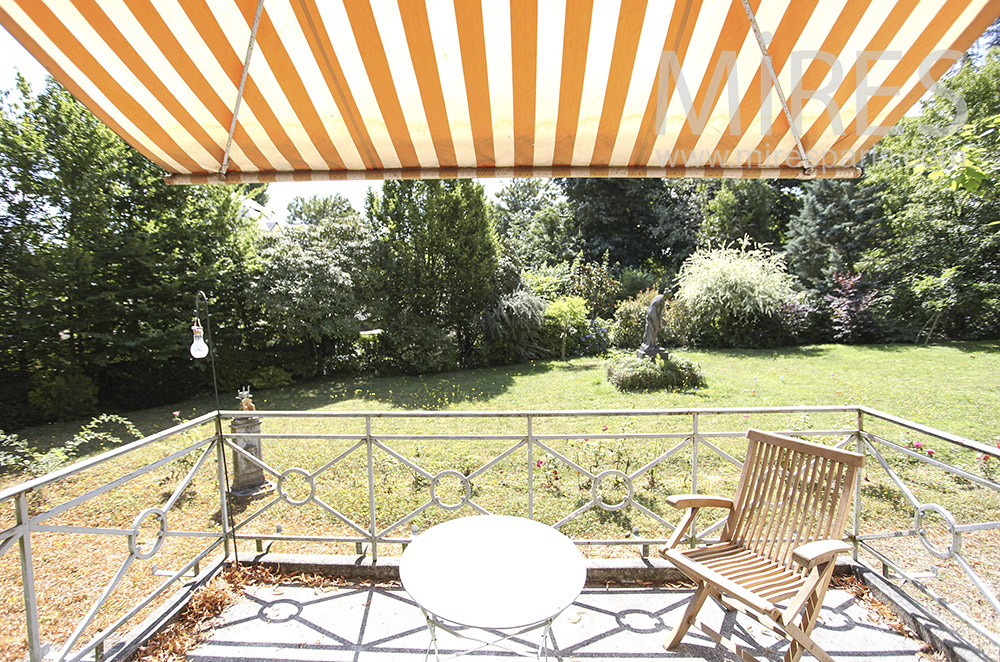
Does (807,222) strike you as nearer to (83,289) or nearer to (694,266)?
(694,266)

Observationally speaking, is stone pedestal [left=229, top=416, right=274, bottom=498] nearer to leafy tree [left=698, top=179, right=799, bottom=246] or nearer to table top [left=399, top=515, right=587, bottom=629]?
table top [left=399, top=515, right=587, bottom=629]

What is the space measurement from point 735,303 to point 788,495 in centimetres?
1316

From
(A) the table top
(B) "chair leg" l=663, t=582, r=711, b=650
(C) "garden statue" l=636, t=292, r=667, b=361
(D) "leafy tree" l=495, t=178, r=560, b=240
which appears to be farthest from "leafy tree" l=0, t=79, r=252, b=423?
(D) "leafy tree" l=495, t=178, r=560, b=240

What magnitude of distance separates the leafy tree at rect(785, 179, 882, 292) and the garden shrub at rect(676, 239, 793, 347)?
431cm

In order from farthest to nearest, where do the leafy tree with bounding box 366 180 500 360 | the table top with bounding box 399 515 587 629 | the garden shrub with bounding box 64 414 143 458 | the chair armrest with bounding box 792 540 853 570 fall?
the leafy tree with bounding box 366 180 500 360 → the garden shrub with bounding box 64 414 143 458 → the chair armrest with bounding box 792 540 853 570 → the table top with bounding box 399 515 587 629

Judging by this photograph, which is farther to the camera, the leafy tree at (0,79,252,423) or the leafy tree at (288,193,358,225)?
the leafy tree at (288,193,358,225)

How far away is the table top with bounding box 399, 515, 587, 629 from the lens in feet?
6.68

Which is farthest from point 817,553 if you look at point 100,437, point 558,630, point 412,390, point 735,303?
point 735,303

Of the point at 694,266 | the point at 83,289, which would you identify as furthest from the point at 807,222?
the point at 83,289

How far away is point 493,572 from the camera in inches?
91.4

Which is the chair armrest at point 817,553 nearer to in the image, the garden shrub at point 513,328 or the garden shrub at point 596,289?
the garden shrub at point 513,328

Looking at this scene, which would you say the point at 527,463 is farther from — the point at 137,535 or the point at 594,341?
the point at 594,341

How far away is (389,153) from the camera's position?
9.29 feet

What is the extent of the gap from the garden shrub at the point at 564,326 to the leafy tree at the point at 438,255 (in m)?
1.92
